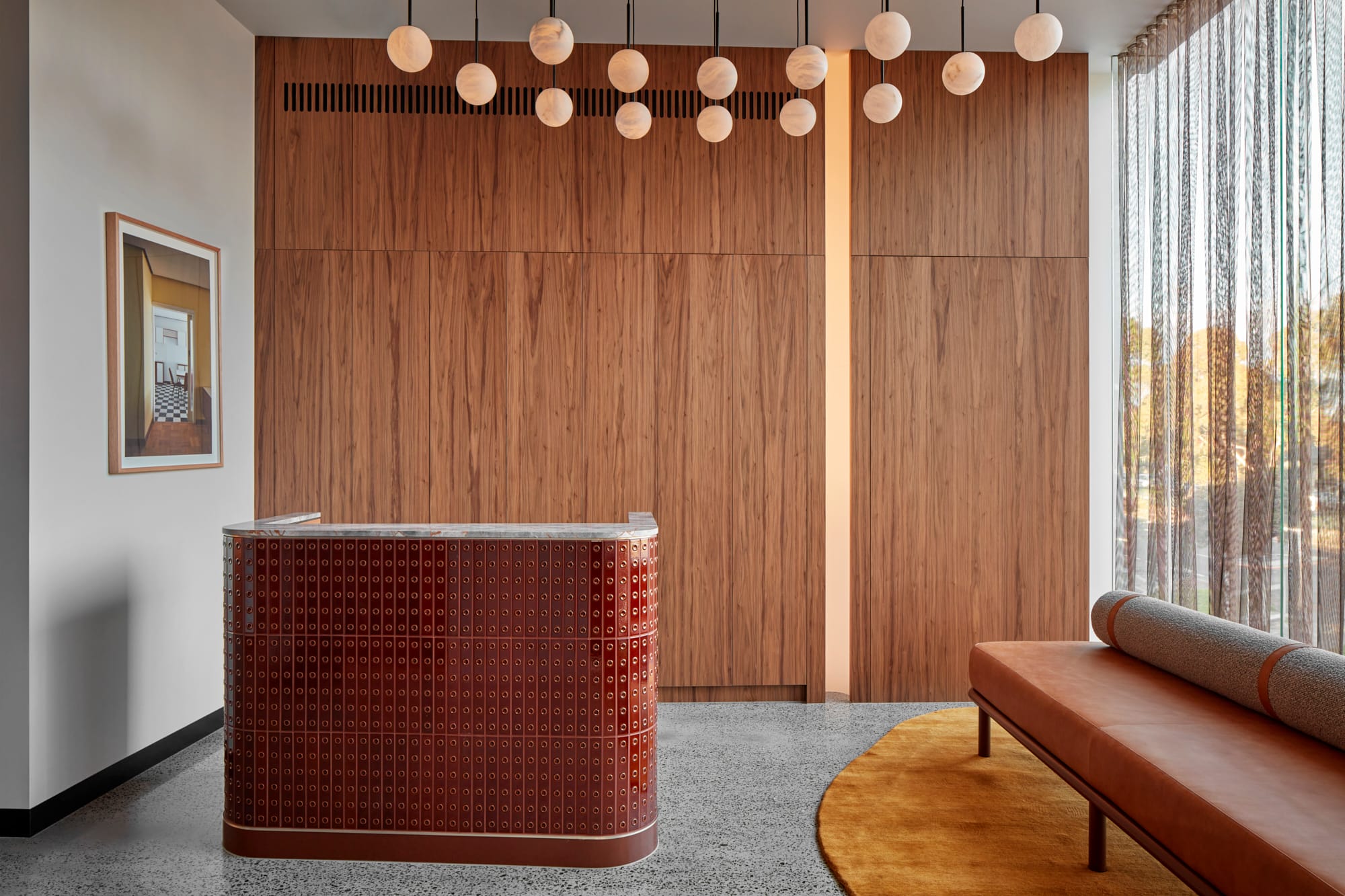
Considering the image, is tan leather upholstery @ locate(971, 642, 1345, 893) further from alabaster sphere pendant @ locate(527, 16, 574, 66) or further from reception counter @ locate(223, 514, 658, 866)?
alabaster sphere pendant @ locate(527, 16, 574, 66)

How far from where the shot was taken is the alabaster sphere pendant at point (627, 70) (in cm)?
289

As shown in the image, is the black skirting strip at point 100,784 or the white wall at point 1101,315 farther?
the white wall at point 1101,315

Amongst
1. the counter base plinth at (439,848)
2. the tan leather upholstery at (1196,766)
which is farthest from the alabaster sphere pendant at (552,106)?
the tan leather upholstery at (1196,766)

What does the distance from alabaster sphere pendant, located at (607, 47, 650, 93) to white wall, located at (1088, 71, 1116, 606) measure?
2913 mm

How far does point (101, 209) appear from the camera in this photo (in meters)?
3.31

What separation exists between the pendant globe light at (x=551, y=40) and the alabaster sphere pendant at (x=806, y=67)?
0.72 meters

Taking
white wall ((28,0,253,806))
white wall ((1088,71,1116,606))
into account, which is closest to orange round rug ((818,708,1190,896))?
white wall ((1088,71,1116,606))

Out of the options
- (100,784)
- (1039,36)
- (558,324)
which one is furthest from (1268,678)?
(100,784)

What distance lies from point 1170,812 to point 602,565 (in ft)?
5.27

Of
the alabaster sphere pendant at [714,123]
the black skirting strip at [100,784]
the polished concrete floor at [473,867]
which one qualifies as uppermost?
the alabaster sphere pendant at [714,123]

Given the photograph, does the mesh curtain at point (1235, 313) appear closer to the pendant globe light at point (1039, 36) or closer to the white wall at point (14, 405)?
the pendant globe light at point (1039, 36)

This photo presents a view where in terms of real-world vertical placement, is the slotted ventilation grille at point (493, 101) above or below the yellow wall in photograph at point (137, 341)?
above

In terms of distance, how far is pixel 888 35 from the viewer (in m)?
2.70

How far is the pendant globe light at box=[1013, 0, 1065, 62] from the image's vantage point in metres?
2.69
